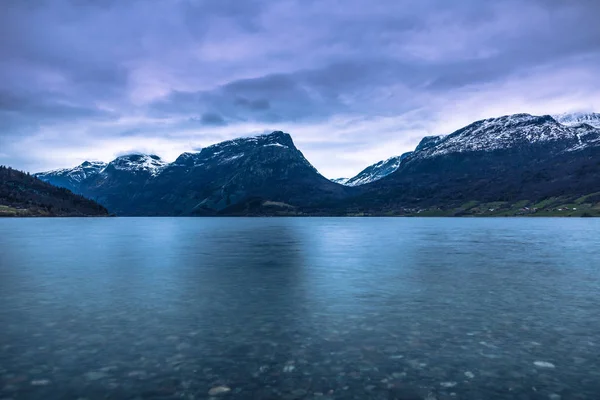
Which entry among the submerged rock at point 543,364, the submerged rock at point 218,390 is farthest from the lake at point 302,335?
the submerged rock at point 218,390

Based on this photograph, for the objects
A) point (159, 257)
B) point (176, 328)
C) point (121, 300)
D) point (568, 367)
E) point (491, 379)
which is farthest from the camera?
point (159, 257)


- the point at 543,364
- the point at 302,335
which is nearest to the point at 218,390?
the point at 302,335

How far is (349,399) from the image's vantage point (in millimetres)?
17484

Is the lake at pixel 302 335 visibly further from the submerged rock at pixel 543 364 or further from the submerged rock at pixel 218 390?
the submerged rock at pixel 218 390

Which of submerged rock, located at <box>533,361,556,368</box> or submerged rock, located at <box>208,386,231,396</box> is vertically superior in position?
submerged rock, located at <box>208,386,231,396</box>

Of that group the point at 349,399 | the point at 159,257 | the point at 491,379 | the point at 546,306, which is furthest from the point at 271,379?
the point at 159,257

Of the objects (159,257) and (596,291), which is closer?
(596,291)

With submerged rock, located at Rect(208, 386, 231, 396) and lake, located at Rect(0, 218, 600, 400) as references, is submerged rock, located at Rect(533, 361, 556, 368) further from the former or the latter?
submerged rock, located at Rect(208, 386, 231, 396)

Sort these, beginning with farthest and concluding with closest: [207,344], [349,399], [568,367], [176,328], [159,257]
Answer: [159,257] < [176,328] < [207,344] < [568,367] < [349,399]

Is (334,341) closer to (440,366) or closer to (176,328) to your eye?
(440,366)

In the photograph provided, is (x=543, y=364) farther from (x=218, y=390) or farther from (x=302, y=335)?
(x=218, y=390)

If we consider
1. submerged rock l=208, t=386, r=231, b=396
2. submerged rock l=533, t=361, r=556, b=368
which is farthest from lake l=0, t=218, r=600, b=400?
submerged rock l=208, t=386, r=231, b=396

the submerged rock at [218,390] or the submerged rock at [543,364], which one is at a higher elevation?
the submerged rock at [218,390]

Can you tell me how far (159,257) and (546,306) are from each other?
206 ft
